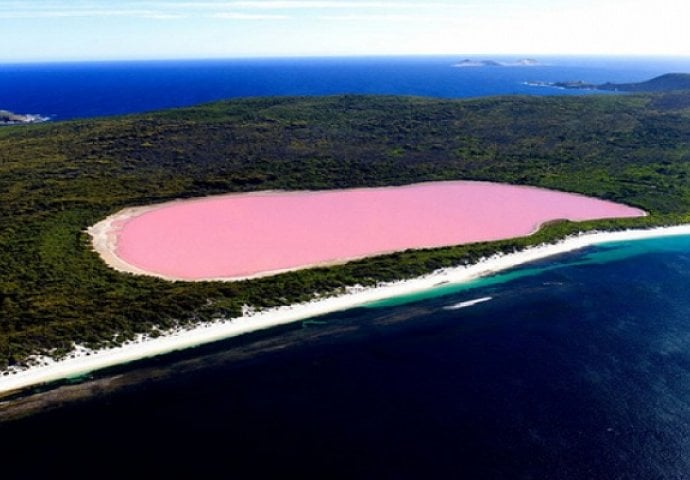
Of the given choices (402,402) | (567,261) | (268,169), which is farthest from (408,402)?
(268,169)

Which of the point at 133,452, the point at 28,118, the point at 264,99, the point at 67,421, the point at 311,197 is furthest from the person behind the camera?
the point at 28,118

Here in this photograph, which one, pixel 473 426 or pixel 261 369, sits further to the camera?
pixel 261 369

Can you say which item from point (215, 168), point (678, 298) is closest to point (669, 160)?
point (678, 298)

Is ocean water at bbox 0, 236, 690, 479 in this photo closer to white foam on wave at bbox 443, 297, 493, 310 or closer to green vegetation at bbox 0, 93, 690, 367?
white foam on wave at bbox 443, 297, 493, 310

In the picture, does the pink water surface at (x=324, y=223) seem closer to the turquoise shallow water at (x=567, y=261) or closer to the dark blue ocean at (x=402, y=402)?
the turquoise shallow water at (x=567, y=261)

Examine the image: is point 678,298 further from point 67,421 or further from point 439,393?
point 67,421

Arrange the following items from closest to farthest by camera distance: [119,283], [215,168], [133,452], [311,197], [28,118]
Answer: [133,452], [119,283], [311,197], [215,168], [28,118]

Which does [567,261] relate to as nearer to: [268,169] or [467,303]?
[467,303]

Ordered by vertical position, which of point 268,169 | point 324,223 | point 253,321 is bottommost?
point 268,169
